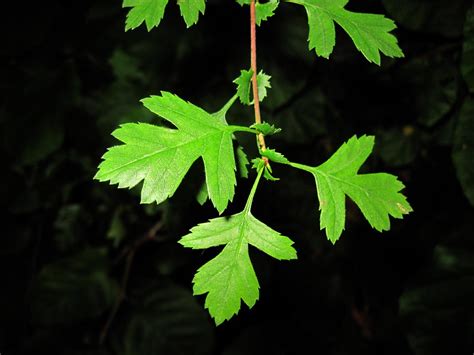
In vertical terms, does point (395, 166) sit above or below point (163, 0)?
below

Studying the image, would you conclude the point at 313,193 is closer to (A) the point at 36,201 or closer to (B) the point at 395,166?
(B) the point at 395,166

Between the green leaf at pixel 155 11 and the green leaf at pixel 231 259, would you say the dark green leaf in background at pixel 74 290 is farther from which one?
the green leaf at pixel 155 11

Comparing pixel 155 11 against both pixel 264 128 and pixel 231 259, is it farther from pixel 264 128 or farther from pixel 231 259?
pixel 231 259

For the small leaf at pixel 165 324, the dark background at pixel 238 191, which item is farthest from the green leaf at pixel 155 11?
the small leaf at pixel 165 324

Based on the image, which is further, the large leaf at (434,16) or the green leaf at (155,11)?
the large leaf at (434,16)

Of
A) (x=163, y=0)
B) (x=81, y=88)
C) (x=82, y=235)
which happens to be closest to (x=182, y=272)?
(x=82, y=235)

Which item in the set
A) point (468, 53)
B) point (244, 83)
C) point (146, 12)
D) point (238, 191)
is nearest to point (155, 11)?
point (146, 12)

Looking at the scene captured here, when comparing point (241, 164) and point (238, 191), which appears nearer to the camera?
point (241, 164)

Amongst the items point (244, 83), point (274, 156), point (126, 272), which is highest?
point (244, 83)
